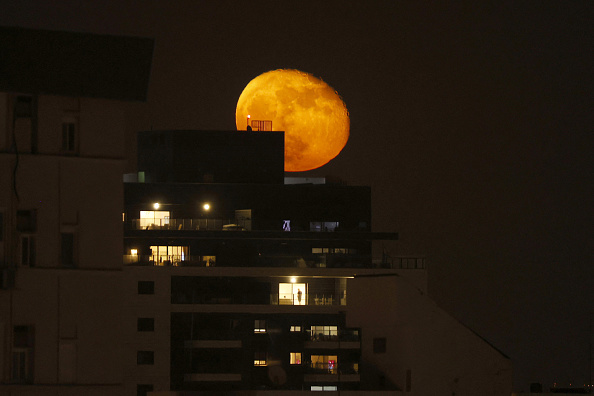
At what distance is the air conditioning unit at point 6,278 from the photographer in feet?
61.1

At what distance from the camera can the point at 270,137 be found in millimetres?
58344

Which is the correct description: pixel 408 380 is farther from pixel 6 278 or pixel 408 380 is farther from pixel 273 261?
pixel 6 278

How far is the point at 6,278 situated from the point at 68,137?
10.8 feet

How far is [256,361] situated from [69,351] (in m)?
30.8

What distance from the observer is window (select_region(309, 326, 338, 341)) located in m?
49.8

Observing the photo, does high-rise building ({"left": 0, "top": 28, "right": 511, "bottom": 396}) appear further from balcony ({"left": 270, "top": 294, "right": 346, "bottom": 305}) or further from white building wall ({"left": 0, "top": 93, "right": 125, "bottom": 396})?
balcony ({"left": 270, "top": 294, "right": 346, "bottom": 305})

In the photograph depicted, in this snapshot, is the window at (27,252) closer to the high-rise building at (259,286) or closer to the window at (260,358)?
the high-rise building at (259,286)

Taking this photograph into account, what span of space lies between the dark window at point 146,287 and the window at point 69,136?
3066 centimetres

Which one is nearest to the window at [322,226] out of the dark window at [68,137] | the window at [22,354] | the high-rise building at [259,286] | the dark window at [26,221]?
the high-rise building at [259,286]

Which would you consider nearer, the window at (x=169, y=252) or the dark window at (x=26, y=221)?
the dark window at (x=26, y=221)

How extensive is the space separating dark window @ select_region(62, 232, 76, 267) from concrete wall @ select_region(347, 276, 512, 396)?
19723mm

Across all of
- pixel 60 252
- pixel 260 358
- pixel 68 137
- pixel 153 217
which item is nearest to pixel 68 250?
pixel 60 252

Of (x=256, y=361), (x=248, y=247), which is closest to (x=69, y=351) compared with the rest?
(x=256, y=361)

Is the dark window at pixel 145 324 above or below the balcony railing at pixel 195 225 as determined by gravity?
below
